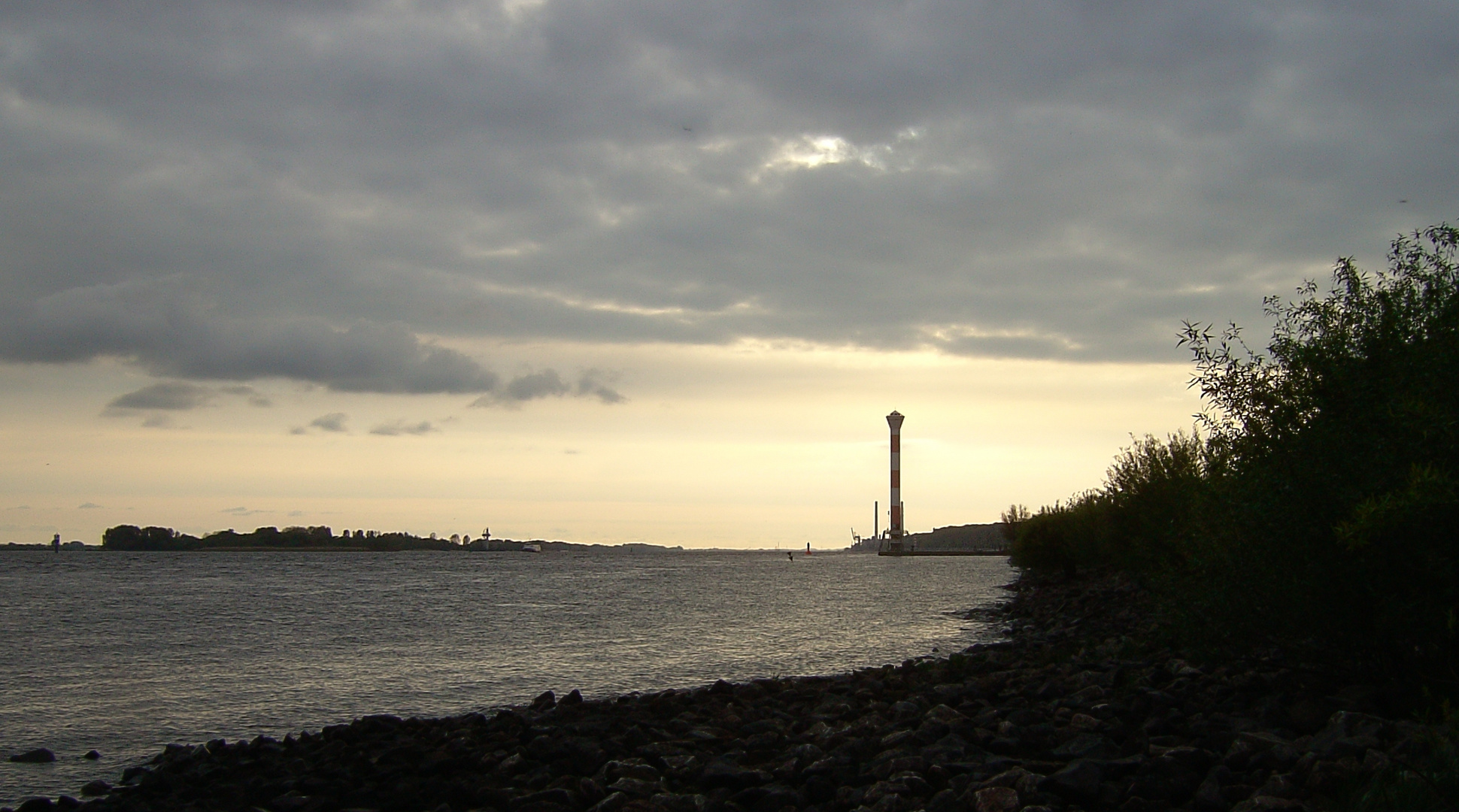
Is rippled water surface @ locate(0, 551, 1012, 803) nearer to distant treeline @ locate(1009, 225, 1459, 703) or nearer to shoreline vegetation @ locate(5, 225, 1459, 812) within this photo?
shoreline vegetation @ locate(5, 225, 1459, 812)

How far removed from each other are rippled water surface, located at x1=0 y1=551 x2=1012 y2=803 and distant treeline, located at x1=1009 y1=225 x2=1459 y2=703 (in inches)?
606

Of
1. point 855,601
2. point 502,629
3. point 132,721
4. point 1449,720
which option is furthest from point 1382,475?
point 855,601

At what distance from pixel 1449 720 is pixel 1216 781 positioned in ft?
7.88

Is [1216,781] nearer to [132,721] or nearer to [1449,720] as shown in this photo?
[1449,720]

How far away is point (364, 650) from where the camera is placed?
38.9m

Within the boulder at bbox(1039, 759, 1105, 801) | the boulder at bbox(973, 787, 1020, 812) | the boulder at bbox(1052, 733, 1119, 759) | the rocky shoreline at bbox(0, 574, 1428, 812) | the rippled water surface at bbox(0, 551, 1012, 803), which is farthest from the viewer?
the rippled water surface at bbox(0, 551, 1012, 803)

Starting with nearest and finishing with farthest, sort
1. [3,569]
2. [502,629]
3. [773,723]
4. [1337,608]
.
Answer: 1. [1337,608]
2. [773,723]
3. [502,629]
4. [3,569]

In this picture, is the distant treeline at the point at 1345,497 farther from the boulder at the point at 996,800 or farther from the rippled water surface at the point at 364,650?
the rippled water surface at the point at 364,650

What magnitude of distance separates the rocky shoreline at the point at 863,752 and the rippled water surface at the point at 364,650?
4132mm

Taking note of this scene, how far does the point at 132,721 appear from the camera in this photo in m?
23.9

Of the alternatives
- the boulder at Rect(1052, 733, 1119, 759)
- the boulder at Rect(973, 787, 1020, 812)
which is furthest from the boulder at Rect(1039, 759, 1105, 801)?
the boulder at Rect(1052, 733, 1119, 759)

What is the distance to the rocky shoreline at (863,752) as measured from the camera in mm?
11203

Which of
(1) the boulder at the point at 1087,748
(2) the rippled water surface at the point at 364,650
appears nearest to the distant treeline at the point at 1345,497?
(1) the boulder at the point at 1087,748

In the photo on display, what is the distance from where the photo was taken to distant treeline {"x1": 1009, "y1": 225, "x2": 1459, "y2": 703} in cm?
1273
